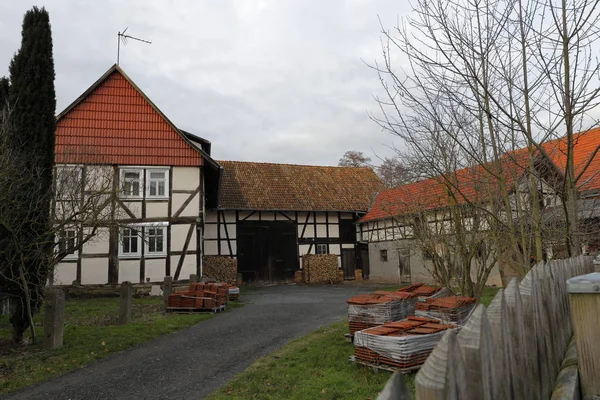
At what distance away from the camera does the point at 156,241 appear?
16844 mm

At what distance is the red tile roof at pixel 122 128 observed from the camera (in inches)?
656

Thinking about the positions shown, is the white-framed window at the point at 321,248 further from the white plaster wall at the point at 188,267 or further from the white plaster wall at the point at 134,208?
the white plaster wall at the point at 134,208

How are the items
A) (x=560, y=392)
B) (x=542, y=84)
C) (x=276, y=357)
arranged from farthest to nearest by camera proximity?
1. (x=276, y=357)
2. (x=542, y=84)
3. (x=560, y=392)

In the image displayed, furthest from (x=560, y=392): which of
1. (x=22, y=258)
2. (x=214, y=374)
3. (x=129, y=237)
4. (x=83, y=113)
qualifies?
(x=83, y=113)

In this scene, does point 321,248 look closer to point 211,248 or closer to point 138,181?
point 211,248

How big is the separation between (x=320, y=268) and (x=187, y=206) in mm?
9139

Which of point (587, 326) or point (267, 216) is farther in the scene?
point (267, 216)

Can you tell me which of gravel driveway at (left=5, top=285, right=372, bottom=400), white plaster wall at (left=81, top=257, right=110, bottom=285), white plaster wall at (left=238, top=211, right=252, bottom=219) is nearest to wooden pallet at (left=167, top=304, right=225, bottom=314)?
gravel driveway at (left=5, top=285, right=372, bottom=400)

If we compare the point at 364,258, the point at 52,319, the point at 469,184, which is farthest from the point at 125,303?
the point at 364,258

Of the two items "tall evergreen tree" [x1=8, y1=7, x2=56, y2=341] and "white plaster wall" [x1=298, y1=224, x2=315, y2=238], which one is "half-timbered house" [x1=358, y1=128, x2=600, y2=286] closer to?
"white plaster wall" [x1=298, y1=224, x2=315, y2=238]

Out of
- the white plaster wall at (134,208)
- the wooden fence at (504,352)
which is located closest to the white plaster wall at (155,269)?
the white plaster wall at (134,208)

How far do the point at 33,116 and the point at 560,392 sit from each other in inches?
400

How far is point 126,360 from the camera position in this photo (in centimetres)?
745

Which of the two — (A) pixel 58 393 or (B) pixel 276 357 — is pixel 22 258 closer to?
(A) pixel 58 393
